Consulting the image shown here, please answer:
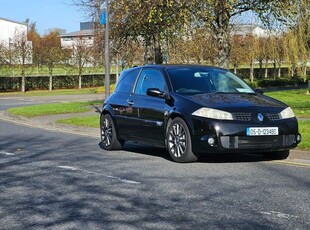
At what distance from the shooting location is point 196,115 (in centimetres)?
929

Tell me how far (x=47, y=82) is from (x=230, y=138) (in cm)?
4200

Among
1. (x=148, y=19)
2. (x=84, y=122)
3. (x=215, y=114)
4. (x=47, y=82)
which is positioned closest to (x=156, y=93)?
(x=215, y=114)

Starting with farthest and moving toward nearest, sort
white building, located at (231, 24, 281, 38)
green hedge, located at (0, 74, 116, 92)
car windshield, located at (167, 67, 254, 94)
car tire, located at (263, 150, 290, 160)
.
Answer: green hedge, located at (0, 74, 116, 92) < white building, located at (231, 24, 281, 38) < car windshield, located at (167, 67, 254, 94) < car tire, located at (263, 150, 290, 160)

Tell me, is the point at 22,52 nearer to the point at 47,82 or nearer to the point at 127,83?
the point at 47,82

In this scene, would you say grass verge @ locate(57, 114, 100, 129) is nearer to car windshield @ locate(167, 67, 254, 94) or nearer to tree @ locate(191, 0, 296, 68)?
tree @ locate(191, 0, 296, 68)

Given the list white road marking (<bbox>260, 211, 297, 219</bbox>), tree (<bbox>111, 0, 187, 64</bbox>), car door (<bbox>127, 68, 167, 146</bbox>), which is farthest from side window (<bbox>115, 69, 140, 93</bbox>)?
tree (<bbox>111, 0, 187, 64</bbox>)

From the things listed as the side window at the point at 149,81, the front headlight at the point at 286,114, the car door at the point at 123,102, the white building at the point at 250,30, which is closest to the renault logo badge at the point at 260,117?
the front headlight at the point at 286,114

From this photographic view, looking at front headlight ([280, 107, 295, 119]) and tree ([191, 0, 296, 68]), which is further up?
tree ([191, 0, 296, 68])

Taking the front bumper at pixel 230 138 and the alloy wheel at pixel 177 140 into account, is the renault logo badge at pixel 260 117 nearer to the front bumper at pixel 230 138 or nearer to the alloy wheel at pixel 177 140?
the front bumper at pixel 230 138

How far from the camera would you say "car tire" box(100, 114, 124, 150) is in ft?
38.1

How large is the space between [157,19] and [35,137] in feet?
22.8

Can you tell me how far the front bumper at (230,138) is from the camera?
9031 millimetres

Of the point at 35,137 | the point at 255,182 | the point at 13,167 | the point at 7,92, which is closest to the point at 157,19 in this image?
the point at 35,137

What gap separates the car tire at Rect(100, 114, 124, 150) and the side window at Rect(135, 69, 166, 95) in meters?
0.98
